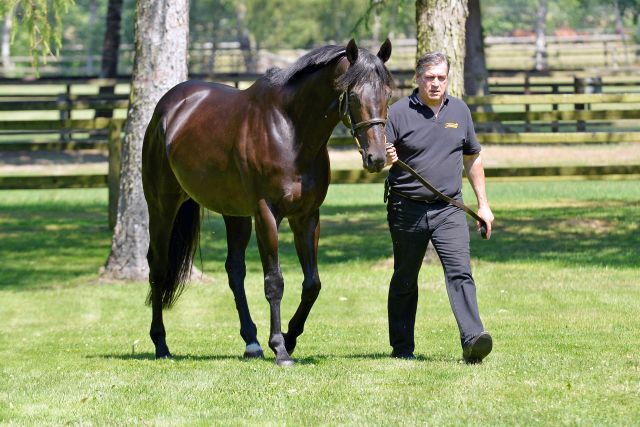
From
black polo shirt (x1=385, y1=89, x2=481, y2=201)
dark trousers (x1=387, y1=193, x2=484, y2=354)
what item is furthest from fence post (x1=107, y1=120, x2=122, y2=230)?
black polo shirt (x1=385, y1=89, x2=481, y2=201)

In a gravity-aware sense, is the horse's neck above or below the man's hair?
below

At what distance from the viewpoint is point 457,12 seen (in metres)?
14.0

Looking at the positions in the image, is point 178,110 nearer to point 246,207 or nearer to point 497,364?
point 246,207

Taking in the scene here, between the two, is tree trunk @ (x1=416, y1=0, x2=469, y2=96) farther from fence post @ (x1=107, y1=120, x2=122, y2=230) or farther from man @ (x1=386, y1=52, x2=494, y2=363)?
man @ (x1=386, y1=52, x2=494, y2=363)

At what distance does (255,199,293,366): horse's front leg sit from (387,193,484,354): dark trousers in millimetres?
779

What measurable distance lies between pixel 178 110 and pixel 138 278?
5.39m

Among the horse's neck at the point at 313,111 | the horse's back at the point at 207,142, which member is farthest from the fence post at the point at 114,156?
the horse's neck at the point at 313,111

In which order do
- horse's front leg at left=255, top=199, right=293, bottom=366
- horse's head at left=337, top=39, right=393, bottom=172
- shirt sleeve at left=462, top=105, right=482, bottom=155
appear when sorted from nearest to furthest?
horse's head at left=337, top=39, right=393, bottom=172 → shirt sleeve at left=462, top=105, right=482, bottom=155 → horse's front leg at left=255, top=199, right=293, bottom=366

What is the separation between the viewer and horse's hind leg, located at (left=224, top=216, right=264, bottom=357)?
357 inches

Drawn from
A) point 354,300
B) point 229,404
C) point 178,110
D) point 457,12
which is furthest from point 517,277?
point 229,404

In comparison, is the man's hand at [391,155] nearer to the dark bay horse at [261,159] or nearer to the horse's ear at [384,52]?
the dark bay horse at [261,159]

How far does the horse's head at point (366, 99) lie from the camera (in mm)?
7453

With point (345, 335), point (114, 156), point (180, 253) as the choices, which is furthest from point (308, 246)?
point (114, 156)

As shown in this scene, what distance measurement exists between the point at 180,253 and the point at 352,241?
7.65 m
